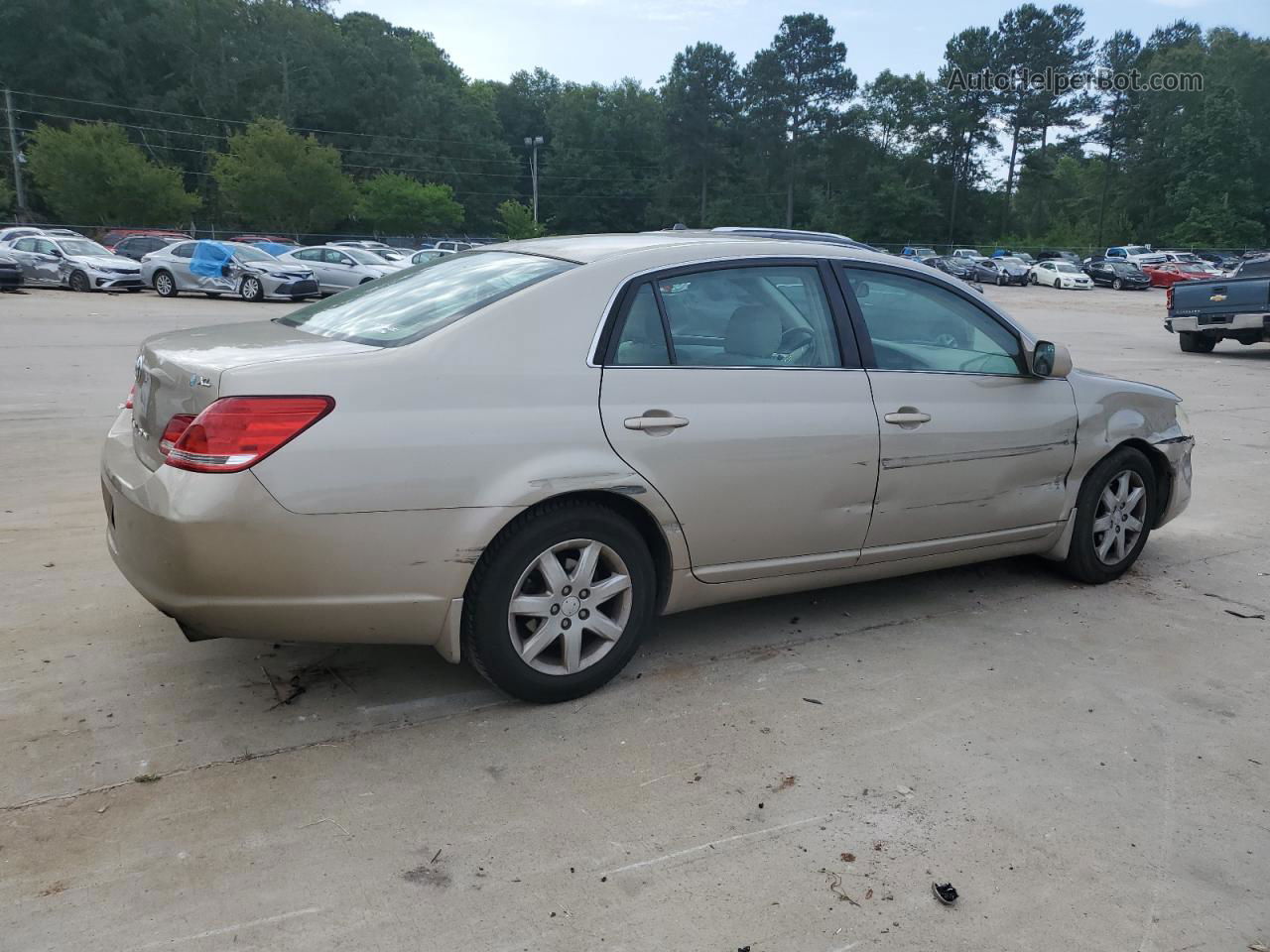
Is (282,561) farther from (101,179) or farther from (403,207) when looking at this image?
(403,207)

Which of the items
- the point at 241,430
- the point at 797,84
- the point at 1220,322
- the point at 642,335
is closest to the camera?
the point at 241,430

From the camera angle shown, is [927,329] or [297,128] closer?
[927,329]

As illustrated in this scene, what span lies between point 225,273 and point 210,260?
65 centimetres

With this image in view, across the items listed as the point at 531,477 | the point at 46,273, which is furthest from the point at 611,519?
the point at 46,273

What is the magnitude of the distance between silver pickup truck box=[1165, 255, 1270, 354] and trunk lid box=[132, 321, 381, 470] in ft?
53.9

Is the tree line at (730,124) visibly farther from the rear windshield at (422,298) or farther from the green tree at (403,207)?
the rear windshield at (422,298)

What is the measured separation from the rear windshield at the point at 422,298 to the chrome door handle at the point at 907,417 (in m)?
1.43

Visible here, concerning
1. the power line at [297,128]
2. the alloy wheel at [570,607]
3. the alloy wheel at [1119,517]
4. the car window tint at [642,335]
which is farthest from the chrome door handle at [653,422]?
the power line at [297,128]

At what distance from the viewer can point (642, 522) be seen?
375 centimetres

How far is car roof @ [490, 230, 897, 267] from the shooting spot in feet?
12.8

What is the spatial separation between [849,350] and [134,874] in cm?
303

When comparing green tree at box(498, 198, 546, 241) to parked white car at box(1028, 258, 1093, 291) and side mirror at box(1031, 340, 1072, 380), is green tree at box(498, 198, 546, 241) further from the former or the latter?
side mirror at box(1031, 340, 1072, 380)

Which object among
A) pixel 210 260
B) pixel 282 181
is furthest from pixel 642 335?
pixel 282 181

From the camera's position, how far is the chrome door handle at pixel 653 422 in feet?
11.8
